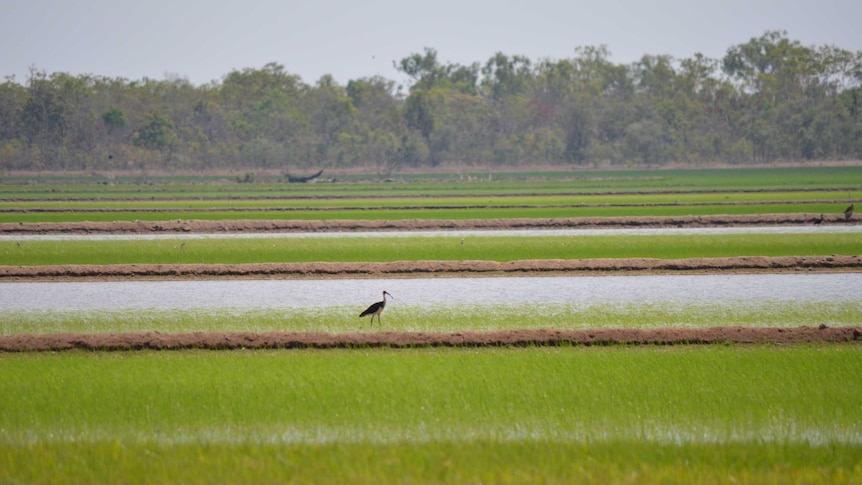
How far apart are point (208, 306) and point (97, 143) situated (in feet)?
309

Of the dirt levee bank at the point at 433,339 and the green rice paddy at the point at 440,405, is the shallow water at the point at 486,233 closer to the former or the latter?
the green rice paddy at the point at 440,405

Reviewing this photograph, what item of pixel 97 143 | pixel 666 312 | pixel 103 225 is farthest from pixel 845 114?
pixel 666 312

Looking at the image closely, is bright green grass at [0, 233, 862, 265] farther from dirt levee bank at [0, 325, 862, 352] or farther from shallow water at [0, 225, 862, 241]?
dirt levee bank at [0, 325, 862, 352]

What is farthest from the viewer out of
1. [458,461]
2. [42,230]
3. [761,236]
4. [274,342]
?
[42,230]

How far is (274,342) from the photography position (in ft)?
45.2

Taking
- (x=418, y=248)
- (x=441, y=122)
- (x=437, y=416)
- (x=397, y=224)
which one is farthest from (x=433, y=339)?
(x=441, y=122)

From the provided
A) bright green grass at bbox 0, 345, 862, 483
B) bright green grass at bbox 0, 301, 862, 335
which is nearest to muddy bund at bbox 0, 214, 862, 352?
bright green grass at bbox 0, 345, 862, 483

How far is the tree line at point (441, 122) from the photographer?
10369 cm

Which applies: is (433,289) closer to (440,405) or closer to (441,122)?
(440,405)

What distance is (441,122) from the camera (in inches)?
4323

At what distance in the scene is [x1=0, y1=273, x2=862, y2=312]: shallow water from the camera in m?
18.3

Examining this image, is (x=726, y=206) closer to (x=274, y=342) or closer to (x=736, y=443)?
(x=274, y=342)

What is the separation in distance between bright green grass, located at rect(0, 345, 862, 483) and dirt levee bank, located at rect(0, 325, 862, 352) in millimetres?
425

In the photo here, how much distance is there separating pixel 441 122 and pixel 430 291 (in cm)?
9074
